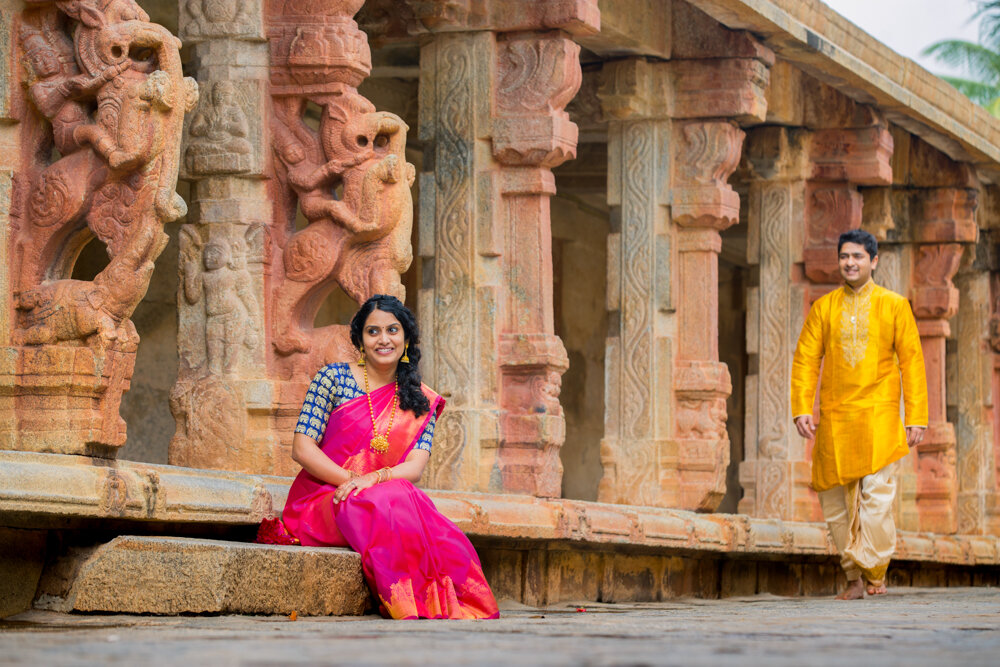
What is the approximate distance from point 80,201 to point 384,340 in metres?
1.12

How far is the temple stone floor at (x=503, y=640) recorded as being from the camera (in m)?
3.82

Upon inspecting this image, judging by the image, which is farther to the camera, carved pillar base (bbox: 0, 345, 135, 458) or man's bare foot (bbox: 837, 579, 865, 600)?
man's bare foot (bbox: 837, 579, 865, 600)

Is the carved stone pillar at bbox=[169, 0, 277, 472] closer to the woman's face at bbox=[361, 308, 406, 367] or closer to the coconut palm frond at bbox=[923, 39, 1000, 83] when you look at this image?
the woman's face at bbox=[361, 308, 406, 367]

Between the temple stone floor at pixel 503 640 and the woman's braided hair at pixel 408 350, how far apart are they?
2.81 feet

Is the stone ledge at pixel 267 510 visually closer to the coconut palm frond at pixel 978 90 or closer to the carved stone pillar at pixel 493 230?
the carved stone pillar at pixel 493 230

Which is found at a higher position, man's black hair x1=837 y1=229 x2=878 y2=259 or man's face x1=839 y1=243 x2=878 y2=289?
man's black hair x1=837 y1=229 x2=878 y2=259

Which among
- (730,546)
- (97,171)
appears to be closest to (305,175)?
(97,171)

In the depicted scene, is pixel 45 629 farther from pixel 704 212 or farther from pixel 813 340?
pixel 704 212

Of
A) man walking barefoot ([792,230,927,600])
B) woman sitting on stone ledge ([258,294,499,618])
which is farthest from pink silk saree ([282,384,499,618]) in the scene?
man walking barefoot ([792,230,927,600])

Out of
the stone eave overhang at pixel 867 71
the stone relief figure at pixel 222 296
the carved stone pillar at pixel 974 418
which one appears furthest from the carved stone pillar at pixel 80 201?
the carved stone pillar at pixel 974 418

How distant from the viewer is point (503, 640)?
454cm

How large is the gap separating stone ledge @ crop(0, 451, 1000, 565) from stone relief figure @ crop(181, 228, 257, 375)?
0.96 metres

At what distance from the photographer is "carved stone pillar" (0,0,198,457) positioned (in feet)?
20.4

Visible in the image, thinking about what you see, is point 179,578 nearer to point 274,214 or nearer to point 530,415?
point 274,214
